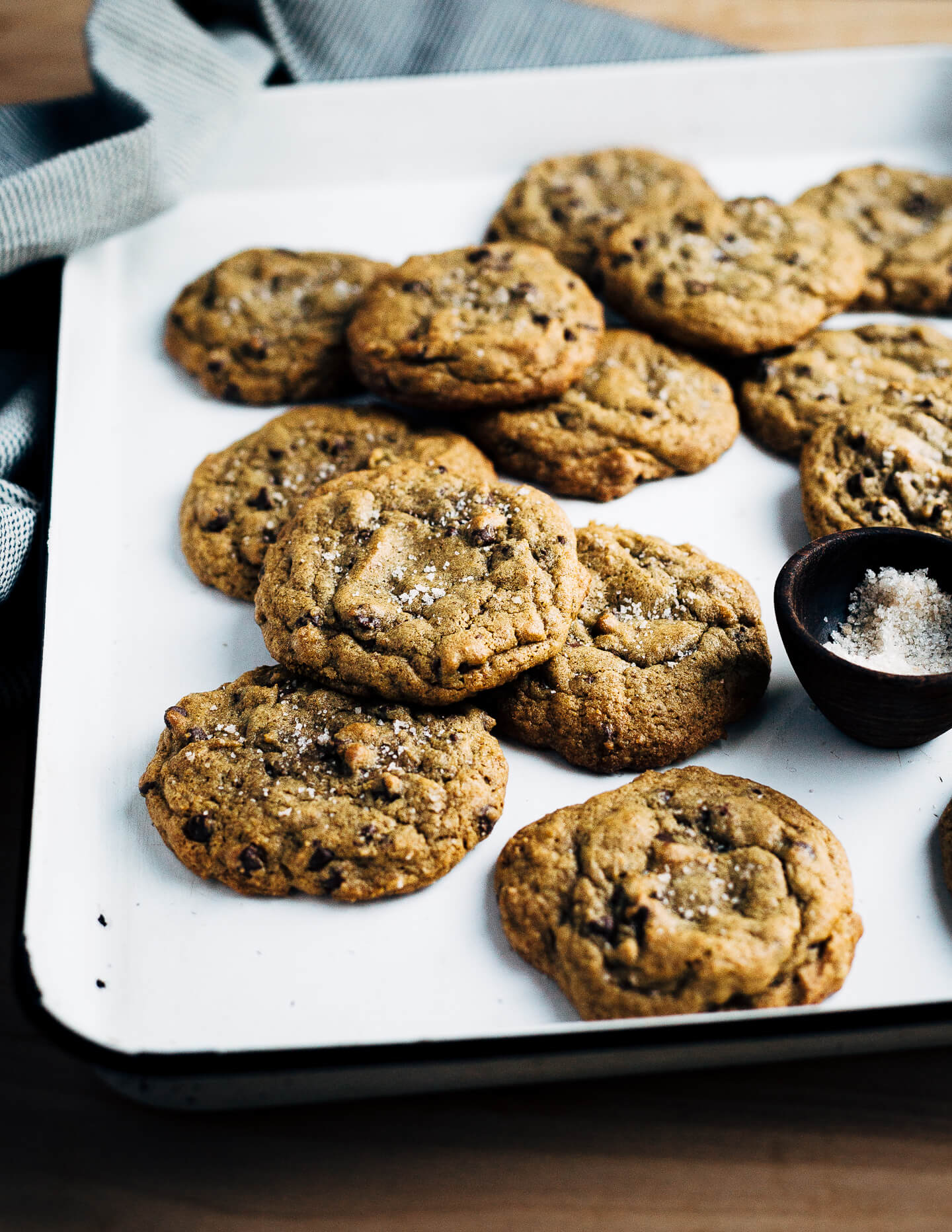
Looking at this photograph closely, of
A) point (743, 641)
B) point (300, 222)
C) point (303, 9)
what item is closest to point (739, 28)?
point (303, 9)

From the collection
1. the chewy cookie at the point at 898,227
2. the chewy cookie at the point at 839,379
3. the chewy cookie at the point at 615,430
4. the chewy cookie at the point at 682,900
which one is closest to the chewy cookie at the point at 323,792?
the chewy cookie at the point at 682,900

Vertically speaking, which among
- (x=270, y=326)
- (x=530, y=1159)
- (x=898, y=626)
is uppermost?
(x=898, y=626)

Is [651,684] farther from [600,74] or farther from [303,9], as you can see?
[303,9]

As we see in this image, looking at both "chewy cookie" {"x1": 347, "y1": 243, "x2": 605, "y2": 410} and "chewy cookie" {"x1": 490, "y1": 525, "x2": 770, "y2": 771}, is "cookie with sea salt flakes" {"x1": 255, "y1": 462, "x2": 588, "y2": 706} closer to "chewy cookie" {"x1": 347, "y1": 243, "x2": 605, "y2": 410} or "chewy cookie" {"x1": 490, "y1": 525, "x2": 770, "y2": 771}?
"chewy cookie" {"x1": 490, "y1": 525, "x2": 770, "y2": 771}

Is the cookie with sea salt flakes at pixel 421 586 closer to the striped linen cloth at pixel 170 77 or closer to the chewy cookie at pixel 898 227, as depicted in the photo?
the striped linen cloth at pixel 170 77

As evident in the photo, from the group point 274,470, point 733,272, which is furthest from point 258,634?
point 733,272

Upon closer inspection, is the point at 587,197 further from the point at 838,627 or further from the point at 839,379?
the point at 838,627
